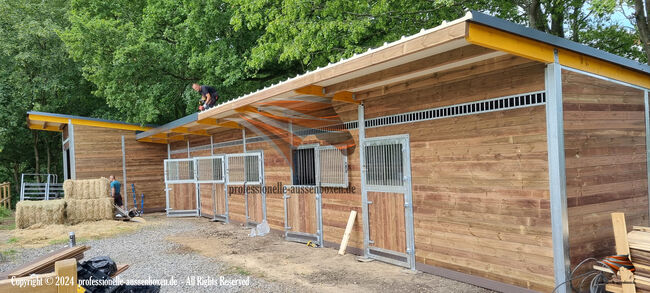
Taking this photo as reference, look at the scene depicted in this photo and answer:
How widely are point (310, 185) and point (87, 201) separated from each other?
20.7 feet

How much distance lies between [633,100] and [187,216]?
1038 centimetres

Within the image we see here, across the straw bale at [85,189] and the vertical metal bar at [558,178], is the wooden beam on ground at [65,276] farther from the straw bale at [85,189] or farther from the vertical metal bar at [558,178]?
the straw bale at [85,189]

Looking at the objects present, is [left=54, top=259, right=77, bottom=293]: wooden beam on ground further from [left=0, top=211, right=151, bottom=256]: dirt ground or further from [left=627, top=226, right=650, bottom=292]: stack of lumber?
[left=0, top=211, right=151, bottom=256]: dirt ground

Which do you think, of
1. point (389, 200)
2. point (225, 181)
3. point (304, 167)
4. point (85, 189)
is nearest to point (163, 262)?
point (304, 167)

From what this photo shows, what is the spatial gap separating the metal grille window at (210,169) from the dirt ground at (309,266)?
220 centimetres

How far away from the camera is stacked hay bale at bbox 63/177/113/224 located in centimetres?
1032

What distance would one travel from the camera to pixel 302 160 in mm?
7465

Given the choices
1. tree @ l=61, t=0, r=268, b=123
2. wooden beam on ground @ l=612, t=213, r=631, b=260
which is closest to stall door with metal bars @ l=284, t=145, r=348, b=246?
wooden beam on ground @ l=612, t=213, r=631, b=260

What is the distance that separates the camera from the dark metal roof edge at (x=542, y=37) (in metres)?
3.17

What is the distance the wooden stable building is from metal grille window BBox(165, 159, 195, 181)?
5.12 metres

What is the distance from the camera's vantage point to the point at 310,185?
7230 mm

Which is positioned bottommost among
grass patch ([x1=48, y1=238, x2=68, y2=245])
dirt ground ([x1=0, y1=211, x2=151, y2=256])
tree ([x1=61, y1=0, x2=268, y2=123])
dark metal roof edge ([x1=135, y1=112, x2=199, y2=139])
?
grass patch ([x1=48, y1=238, x2=68, y2=245])

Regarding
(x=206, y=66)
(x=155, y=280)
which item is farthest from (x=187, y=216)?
(x=155, y=280)

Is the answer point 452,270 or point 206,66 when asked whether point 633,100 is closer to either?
point 452,270
